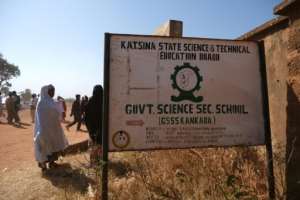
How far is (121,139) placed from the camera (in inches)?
144

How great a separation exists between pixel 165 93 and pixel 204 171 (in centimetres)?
122

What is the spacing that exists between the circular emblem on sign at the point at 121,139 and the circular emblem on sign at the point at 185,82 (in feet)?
2.08

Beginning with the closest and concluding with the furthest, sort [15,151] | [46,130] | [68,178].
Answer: [68,178]
[46,130]
[15,151]

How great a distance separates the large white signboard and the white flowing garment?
12.3ft

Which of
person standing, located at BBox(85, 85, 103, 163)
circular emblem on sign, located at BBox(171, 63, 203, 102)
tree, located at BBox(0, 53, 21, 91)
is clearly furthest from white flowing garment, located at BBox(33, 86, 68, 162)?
tree, located at BBox(0, 53, 21, 91)

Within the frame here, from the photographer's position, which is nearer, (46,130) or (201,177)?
(201,177)

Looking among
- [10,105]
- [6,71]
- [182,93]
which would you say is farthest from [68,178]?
[6,71]

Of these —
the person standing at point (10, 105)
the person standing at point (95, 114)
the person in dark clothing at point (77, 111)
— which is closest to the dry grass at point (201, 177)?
the person standing at point (95, 114)

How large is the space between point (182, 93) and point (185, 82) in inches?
4.8

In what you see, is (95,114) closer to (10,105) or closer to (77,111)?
(77,111)

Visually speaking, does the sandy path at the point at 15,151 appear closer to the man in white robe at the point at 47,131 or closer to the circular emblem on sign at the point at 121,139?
the man in white robe at the point at 47,131

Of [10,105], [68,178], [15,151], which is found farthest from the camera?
[10,105]

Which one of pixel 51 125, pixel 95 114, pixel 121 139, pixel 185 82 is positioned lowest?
pixel 121 139

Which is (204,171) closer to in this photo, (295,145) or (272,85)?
(295,145)
